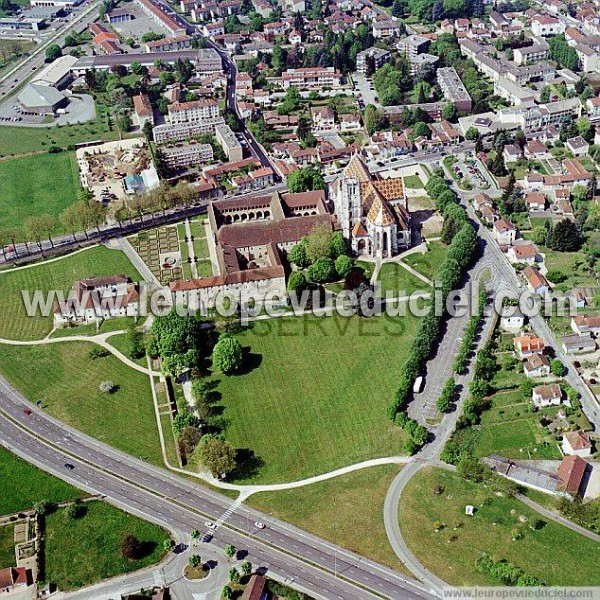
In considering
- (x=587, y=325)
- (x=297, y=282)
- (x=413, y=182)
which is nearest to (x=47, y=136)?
(x=413, y=182)

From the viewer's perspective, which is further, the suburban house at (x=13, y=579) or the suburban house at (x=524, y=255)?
the suburban house at (x=524, y=255)

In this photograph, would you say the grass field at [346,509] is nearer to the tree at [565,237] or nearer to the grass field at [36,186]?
the tree at [565,237]

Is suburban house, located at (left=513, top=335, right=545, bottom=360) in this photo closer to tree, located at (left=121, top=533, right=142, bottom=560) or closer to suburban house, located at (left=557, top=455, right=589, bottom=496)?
suburban house, located at (left=557, top=455, right=589, bottom=496)

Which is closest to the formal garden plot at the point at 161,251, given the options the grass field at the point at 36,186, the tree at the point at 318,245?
the grass field at the point at 36,186

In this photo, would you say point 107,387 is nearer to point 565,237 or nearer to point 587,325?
point 587,325

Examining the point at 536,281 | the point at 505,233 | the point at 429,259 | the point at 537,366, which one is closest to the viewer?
the point at 537,366

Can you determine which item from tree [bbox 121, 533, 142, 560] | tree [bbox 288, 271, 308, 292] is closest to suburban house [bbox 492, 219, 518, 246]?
tree [bbox 288, 271, 308, 292]
